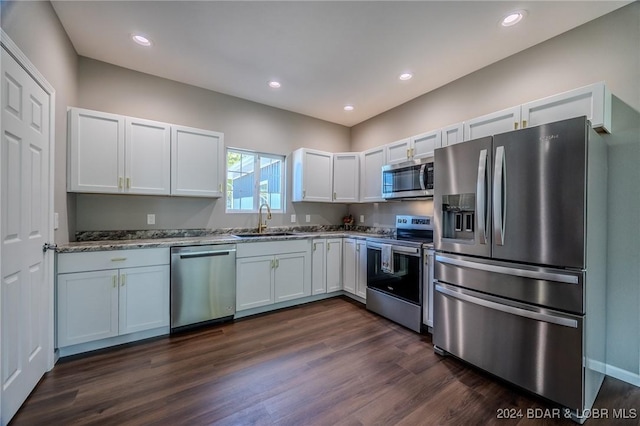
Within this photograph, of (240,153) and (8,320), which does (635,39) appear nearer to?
(240,153)

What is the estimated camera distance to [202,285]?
2848mm

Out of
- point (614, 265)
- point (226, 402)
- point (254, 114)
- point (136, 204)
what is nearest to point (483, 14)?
point (614, 265)

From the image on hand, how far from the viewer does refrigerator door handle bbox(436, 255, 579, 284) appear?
166 centimetres

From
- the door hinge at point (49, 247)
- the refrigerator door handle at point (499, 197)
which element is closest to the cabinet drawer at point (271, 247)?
the door hinge at point (49, 247)

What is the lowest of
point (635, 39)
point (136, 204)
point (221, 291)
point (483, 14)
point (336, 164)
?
point (221, 291)

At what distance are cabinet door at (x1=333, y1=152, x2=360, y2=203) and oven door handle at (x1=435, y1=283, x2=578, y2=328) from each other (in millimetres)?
2133

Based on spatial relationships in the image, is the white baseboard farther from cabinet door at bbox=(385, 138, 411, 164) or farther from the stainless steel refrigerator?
cabinet door at bbox=(385, 138, 411, 164)

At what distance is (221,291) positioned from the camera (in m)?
2.96

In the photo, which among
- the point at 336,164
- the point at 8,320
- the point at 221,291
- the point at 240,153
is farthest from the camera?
the point at 336,164

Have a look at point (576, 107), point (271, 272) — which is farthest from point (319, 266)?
point (576, 107)

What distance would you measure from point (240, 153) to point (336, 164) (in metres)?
1.48

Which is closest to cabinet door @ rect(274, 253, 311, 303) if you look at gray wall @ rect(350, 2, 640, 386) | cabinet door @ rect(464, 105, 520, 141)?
cabinet door @ rect(464, 105, 520, 141)

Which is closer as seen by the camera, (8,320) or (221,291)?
(8,320)

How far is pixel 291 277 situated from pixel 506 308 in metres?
2.35
